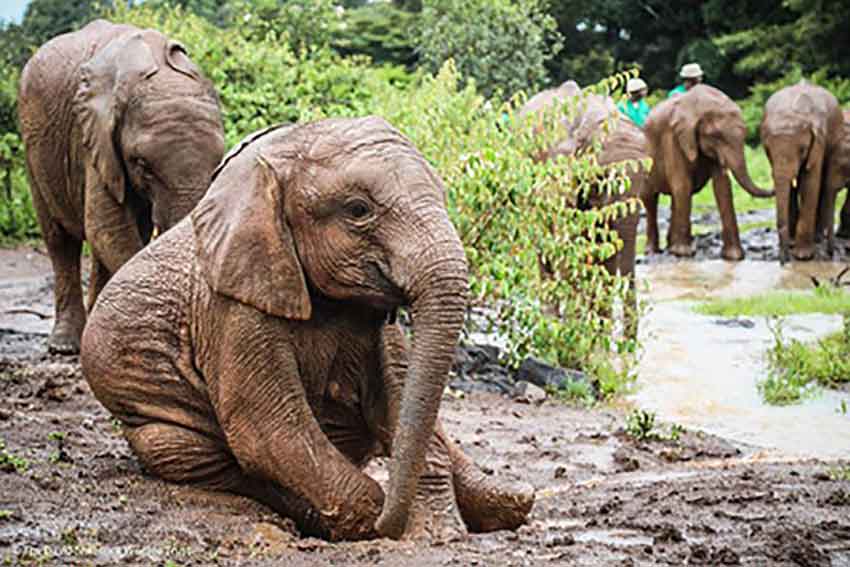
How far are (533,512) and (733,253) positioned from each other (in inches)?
540

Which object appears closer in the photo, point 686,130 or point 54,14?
point 686,130

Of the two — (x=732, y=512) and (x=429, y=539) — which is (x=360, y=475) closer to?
(x=429, y=539)

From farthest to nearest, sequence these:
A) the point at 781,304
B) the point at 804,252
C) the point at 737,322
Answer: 1. the point at 804,252
2. the point at 781,304
3. the point at 737,322

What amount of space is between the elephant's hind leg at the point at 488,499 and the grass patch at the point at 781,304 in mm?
7795

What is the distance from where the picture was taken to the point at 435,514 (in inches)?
215

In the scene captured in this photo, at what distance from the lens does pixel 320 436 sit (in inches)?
220

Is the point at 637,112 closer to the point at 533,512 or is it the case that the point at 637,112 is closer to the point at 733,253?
the point at 733,253

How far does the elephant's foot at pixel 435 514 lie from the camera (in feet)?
17.6

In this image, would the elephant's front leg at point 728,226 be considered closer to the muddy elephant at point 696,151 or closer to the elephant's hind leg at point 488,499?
the muddy elephant at point 696,151

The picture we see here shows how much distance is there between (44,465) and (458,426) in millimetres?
2948

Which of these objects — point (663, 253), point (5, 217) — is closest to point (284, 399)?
point (5, 217)

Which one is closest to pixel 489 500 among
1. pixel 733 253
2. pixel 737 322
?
pixel 737 322

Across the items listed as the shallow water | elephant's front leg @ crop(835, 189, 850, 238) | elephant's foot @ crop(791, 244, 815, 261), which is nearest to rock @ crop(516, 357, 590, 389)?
the shallow water

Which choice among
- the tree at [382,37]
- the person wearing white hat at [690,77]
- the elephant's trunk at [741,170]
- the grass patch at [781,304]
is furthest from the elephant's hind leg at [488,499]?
the tree at [382,37]
